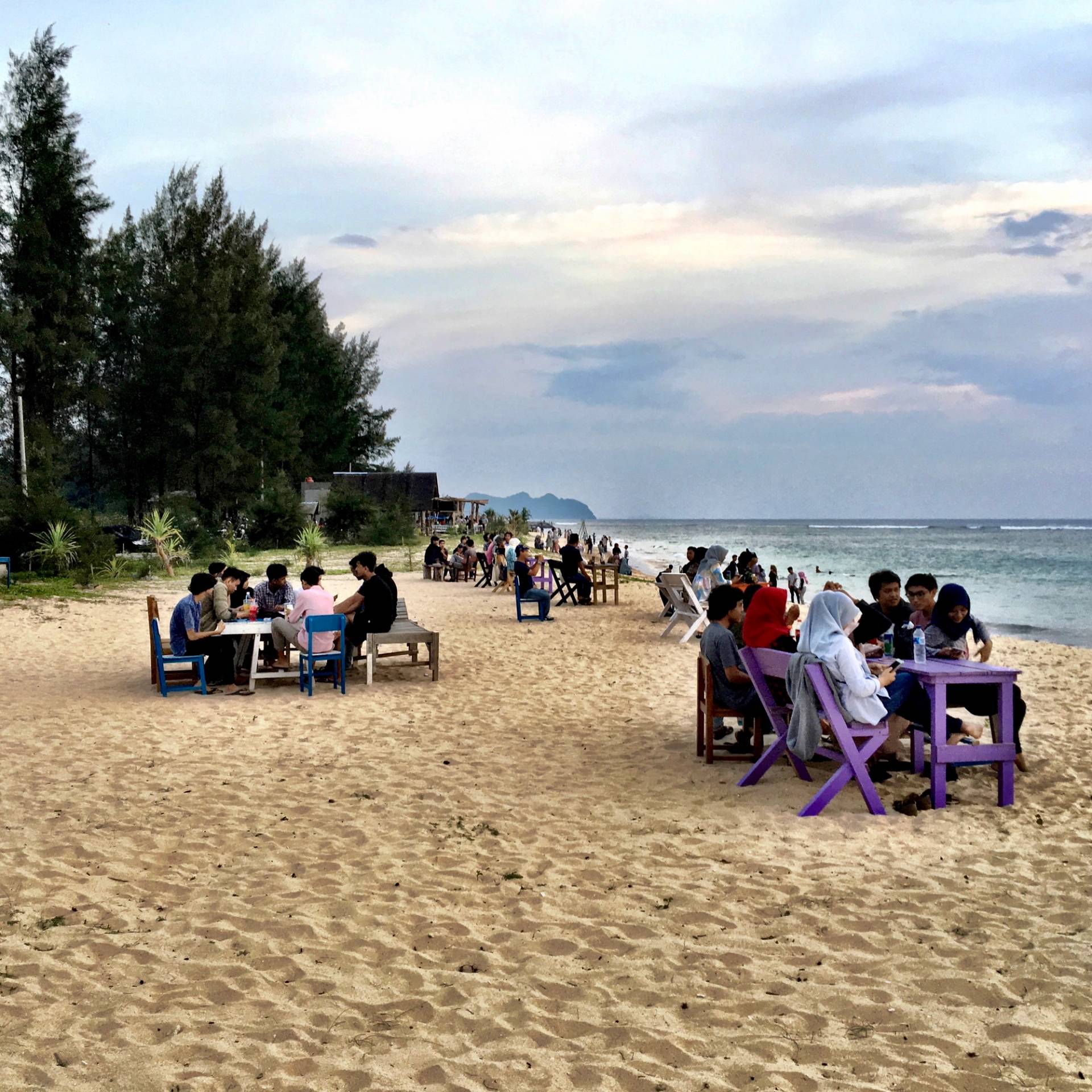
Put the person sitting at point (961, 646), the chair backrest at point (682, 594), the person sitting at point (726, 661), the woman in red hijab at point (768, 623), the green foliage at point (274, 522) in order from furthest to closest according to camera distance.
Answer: the green foliage at point (274, 522) < the chair backrest at point (682, 594) < the person sitting at point (726, 661) < the woman in red hijab at point (768, 623) < the person sitting at point (961, 646)

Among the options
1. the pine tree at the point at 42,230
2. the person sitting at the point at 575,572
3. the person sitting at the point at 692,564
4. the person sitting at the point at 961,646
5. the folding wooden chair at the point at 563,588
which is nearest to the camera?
the person sitting at the point at 961,646

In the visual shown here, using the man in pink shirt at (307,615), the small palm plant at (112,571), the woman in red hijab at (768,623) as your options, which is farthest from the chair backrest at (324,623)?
the small palm plant at (112,571)

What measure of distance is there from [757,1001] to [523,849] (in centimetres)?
171

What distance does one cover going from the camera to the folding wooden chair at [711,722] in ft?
20.0

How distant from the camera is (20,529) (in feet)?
71.8

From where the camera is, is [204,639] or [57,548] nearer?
[204,639]

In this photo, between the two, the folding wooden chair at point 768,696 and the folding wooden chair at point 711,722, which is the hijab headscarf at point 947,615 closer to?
the folding wooden chair at point 768,696

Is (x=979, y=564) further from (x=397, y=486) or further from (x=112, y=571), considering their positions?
(x=112, y=571)

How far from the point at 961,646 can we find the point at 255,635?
229 inches

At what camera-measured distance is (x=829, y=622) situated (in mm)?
4910

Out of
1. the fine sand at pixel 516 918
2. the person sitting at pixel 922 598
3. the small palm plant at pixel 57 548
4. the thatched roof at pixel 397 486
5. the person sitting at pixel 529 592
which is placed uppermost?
the thatched roof at pixel 397 486

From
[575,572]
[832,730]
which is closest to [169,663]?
[832,730]

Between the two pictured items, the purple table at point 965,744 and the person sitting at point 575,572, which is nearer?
the purple table at point 965,744

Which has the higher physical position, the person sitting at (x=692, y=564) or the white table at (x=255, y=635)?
the person sitting at (x=692, y=564)
